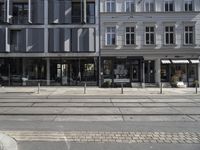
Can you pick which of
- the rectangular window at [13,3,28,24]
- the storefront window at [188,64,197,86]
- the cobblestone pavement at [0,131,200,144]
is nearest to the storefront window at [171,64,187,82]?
the storefront window at [188,64,197,86]

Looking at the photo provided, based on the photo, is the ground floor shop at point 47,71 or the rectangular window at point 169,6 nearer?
the rectangular window at point 169,6

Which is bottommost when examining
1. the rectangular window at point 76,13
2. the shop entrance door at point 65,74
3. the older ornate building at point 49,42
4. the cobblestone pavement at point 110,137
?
the cobblestone pavement at point 110,137

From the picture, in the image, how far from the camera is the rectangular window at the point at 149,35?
34812 mm

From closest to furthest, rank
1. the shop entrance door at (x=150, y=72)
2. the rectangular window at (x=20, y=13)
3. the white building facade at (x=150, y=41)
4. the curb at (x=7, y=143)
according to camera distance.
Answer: the curb at (x=7, y=143) < the white building facade at (x=150, y=41) < the shop entrance door at (x=150, y=72) < the rectangular window at (x=20, y=13)

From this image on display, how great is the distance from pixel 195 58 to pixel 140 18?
296 inches

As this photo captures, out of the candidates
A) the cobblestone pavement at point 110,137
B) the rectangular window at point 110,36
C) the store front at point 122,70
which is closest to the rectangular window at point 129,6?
the rectangular window at point 110,36

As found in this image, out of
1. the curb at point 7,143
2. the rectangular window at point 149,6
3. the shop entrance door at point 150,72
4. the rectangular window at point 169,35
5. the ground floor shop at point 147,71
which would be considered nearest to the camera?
the curb at point 7,143

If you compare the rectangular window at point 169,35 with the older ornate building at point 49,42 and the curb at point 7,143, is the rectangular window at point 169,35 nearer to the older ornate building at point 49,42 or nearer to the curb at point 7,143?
the older ornate building at point 49,42

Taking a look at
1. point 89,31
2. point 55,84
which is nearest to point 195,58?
point 89,31

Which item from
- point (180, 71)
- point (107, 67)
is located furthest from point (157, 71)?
point (107, 67)

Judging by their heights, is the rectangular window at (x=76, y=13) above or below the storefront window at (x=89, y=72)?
above

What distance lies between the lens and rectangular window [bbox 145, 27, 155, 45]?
34812 millimetres

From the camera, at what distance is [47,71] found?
35375 millimetres

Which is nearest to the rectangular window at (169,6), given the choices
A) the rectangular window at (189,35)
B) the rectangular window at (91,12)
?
the rectangular window at (189,35)
